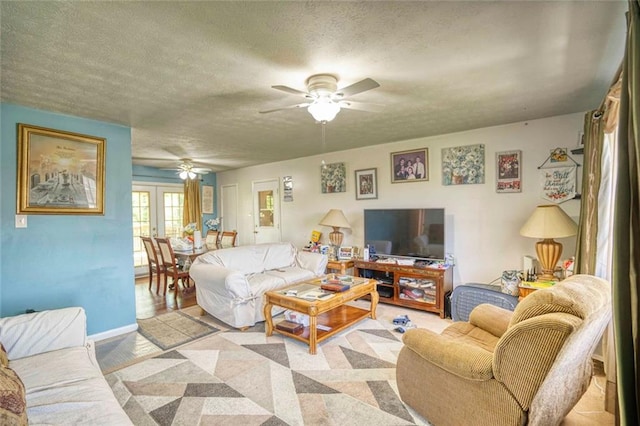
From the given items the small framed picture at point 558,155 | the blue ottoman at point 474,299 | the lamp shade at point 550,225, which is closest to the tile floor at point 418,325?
the blue ottoman at point 474,299

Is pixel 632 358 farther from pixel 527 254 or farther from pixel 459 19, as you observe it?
pixel 527 254

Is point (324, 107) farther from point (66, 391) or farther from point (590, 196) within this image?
point (590, 196)

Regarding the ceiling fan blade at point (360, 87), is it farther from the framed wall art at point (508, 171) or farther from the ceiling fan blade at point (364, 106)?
the framed wall art at point (508, 171)

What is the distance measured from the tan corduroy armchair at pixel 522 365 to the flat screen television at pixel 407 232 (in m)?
2.15

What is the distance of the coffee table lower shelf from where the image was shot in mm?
2891

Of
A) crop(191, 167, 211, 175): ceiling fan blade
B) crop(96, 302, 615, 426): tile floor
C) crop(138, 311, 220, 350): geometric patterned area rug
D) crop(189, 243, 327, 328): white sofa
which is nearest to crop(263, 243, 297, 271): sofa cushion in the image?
crop(189, 243, 327, 328): white sofa

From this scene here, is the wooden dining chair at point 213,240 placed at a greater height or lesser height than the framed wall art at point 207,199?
lesser

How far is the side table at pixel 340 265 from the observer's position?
443 cm

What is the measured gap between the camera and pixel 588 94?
8.57 ft

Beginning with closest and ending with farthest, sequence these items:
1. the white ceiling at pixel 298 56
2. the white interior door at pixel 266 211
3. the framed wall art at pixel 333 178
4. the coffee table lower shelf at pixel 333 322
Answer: the white ceiling at pixel 298 56, the coffee table lower shelf at pixel 333 322, the framed wall art at pixel 333 178, the white interior door at pixel 266 211

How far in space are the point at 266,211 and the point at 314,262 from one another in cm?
243

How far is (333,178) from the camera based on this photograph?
5180mm

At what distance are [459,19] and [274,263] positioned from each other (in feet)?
11.6

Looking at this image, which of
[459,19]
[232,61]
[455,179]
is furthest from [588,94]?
[232,61]
